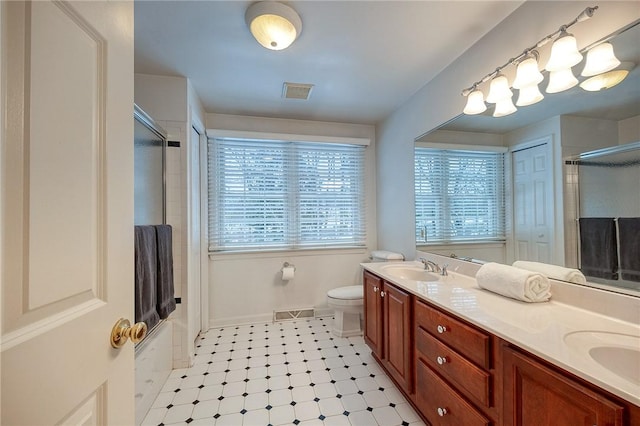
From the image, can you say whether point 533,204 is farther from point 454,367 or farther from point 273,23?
point 273,23

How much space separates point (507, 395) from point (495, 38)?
188 centimetres

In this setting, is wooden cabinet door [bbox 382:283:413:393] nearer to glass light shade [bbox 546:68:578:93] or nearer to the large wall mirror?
the large wall mirror

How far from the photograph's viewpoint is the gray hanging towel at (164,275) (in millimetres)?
1674

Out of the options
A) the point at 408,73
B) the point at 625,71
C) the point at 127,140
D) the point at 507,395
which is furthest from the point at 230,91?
the point at 507,395

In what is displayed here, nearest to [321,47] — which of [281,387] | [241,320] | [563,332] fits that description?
[563,332]

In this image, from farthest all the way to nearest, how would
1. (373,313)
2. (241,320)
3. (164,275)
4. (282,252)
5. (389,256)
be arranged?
(282,252)
(241,320)
(389,256)
(373,313)
(164,275)

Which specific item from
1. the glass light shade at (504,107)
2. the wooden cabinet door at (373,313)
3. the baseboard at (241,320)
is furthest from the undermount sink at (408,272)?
the baseboard at (241,320)

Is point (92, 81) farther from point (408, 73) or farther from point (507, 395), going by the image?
point (408, 73)

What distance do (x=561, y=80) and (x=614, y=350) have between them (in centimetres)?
118

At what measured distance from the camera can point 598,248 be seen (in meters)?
1.11

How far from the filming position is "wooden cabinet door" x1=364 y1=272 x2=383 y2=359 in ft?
6.22

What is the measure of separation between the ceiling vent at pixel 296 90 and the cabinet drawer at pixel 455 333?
6.27ft

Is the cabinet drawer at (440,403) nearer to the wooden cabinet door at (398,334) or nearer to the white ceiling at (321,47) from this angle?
the wooden cabinet door at (398,334)

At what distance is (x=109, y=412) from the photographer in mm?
613
